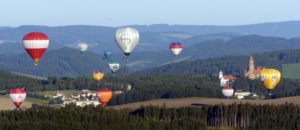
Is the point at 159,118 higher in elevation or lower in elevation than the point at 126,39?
lower

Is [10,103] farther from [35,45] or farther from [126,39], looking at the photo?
[35,45]

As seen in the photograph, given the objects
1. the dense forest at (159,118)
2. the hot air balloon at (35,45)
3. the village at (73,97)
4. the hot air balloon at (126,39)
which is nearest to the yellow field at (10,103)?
the village at (73,97)

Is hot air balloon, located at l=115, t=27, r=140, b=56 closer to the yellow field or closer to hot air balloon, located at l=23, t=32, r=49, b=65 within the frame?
hot air balloon, located at l=23, t=32, r=49, b=65

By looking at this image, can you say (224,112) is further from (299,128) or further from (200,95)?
(200,95)

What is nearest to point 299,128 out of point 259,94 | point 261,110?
point 261,110

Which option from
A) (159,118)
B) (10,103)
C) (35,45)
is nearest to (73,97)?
(10,103)

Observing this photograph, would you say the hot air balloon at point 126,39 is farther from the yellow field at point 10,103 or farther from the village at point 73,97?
the village at point 73,97

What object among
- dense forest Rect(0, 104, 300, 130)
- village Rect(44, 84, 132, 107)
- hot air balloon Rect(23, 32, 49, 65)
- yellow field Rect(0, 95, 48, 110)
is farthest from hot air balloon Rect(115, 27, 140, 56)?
village Rect(44, 84, 132, 107)

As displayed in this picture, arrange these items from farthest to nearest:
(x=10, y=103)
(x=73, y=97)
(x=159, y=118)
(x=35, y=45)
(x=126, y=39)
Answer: (x=73, y=97) < (x=10, y=103) < (x=126, y=39) < (x=159, y=118) < (x=35, y=45)

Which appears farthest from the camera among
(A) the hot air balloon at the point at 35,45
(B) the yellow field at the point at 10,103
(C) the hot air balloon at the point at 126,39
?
(B) the yellow field at the point at 10,103
